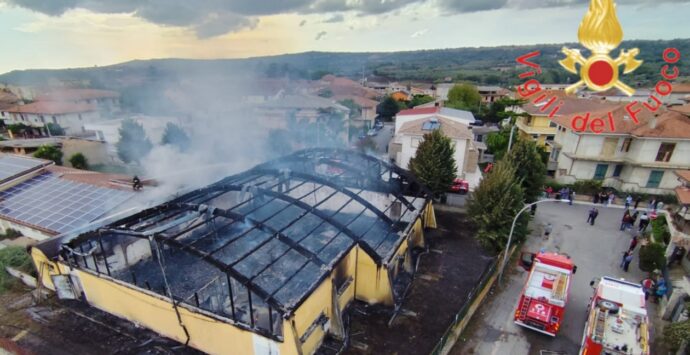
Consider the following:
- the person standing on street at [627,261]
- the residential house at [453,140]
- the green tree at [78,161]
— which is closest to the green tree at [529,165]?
the person standing on street at [627,261]

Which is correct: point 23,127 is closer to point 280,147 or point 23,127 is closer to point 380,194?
point 280,147

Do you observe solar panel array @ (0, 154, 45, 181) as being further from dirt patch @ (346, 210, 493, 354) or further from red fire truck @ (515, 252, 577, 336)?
red fire truck @ (515, 252, 577, 336)

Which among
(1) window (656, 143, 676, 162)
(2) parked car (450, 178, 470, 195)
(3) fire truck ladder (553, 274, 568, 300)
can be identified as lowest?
(2) parked car (450, 178, 470, 195)

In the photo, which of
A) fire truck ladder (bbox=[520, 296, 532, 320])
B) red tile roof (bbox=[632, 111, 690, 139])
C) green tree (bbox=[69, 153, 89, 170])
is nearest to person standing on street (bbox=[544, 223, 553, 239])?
fire truck ladder (bbox=[520, 296, 532, 320])

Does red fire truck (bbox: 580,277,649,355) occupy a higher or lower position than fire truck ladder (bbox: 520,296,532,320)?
higher

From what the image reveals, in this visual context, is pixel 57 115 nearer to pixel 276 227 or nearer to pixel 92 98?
pixel 92 98

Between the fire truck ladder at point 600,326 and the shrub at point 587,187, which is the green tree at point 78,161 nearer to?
the fire truck ladder at point 600,326
